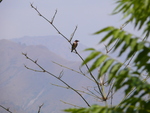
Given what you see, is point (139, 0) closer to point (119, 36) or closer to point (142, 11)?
point (142, 11)

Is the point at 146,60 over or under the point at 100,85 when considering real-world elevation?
over

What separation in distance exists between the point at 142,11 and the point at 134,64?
57cm

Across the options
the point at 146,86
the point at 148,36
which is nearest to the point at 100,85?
the point at 148,36

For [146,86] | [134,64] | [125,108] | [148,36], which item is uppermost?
[148,36]

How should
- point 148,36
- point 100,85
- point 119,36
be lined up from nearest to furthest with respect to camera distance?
point 119,36 < point 148,36 < point 100,85

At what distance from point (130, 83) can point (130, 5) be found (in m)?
0.97

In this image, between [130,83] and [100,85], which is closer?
[130,83]

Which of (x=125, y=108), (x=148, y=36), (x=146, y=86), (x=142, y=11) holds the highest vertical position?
(x=142, y=11)

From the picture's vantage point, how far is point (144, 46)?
2936mm

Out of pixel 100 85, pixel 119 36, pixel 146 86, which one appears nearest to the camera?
pixel 146 86

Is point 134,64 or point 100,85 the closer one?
point 134,64

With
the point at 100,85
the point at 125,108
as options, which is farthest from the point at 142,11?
the point at 100,85

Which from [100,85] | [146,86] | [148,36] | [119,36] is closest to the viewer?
[146,86]

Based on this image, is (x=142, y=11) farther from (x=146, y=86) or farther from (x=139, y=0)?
(x=146, y=86)
